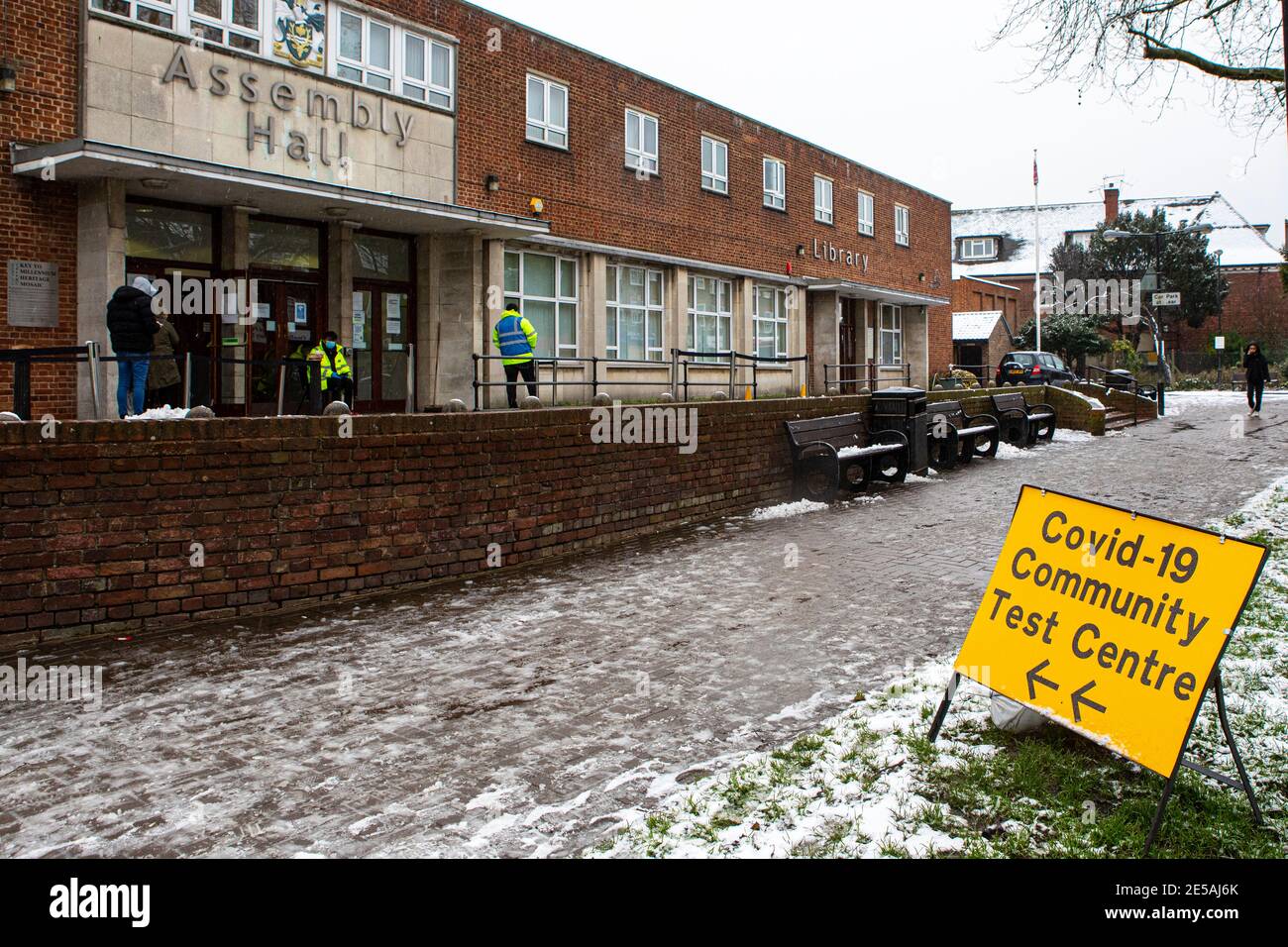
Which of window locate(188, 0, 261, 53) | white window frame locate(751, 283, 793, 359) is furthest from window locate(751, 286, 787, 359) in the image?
window locate(188, 0, 261, 53)

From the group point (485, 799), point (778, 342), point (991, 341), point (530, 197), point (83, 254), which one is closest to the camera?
point (485, 799)

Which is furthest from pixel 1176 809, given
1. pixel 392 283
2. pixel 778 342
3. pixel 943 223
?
pixel 943 223

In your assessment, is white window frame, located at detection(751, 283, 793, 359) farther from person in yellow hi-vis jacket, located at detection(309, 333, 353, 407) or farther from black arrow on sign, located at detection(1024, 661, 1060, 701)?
black arrow on sign, located at detection(1024, 661, 1060, 701)

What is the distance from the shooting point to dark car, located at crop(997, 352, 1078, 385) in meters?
38.9

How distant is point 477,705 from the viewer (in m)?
5.96

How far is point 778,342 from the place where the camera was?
95.0 feet

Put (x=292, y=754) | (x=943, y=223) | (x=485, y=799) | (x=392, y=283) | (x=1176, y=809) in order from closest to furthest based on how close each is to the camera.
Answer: (x=1176, y=809)
(x=485, y=799)
(x=292, y=754)
(x=392, y=283)
(x=943, y=223)

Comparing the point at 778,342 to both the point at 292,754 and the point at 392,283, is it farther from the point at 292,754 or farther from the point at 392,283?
the point at 292,754

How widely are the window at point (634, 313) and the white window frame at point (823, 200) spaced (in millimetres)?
8630

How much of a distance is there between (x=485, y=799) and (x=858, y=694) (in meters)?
2.33

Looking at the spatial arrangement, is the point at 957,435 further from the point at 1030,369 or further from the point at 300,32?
the point at 1030,369

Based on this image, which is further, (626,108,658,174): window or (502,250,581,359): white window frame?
(626,108,658,174): window

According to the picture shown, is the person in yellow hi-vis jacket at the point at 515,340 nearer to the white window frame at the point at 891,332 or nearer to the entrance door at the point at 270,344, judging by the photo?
the entrance door at the point at 270,344

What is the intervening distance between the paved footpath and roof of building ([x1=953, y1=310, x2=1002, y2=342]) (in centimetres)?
4372
